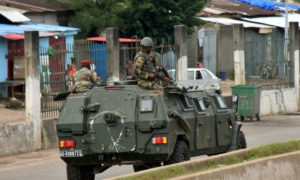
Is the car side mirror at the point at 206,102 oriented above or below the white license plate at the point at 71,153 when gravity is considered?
above

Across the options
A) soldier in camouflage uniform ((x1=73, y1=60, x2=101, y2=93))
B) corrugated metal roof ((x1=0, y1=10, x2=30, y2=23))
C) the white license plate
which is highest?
corrugated metal roof ((x1=0, y1=10, x2=30, y2=23))

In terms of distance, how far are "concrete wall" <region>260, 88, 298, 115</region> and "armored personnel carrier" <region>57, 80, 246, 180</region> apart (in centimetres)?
1661

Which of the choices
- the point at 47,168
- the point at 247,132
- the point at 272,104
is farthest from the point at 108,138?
the point at 272,104

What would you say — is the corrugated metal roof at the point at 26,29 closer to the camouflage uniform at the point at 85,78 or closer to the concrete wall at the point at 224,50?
the concrete wall at the point at 224,50

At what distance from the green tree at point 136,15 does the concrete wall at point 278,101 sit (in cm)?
548

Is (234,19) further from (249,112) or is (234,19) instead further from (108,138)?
(108,138)

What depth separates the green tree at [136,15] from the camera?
33969 mm

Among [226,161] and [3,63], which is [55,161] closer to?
[226,161]

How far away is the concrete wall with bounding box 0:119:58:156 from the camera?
63.1ft

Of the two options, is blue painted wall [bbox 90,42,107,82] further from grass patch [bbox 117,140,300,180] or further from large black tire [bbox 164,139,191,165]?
large black tire [bbox 164,139,191,165]

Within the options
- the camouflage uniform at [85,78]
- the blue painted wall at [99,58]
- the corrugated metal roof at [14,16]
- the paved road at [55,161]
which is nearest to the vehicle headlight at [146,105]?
the camouflage uniform at [85,78]

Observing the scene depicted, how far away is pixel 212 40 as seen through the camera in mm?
39531

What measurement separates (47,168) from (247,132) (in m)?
8.94

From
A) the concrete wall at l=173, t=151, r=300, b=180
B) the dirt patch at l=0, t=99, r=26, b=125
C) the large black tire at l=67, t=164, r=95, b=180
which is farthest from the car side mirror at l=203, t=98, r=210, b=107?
the dirt patch at l=0, t=99, r=26, b=125
